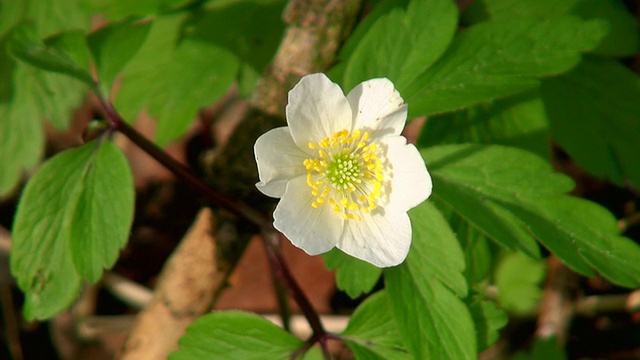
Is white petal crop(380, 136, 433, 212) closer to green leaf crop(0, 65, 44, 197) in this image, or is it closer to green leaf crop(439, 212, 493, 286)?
green leaf crop(439, 212, 493, 286)

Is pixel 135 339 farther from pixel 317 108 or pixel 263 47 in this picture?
pixel 317 108

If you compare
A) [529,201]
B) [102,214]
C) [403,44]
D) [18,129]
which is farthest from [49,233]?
[529,201]

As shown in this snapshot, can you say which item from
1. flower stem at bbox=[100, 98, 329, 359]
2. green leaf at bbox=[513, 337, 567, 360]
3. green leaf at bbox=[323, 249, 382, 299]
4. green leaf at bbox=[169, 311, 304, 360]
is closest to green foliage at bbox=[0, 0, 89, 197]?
flower stem at bbox=[100, 98, 329, 359]

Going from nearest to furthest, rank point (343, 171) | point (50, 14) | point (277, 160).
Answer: point (277, 160) → point (343, 171) → point (50, 14)

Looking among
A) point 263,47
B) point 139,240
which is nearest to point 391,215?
point 263,47

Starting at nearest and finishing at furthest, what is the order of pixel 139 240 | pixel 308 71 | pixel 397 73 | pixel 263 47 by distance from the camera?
pixel 397 73, pixel 308 71, pixel 263 47, pixel 139 240

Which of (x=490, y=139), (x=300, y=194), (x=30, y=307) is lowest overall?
(x=30, y=307)

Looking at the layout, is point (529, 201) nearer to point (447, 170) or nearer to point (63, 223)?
point (447, 170)
